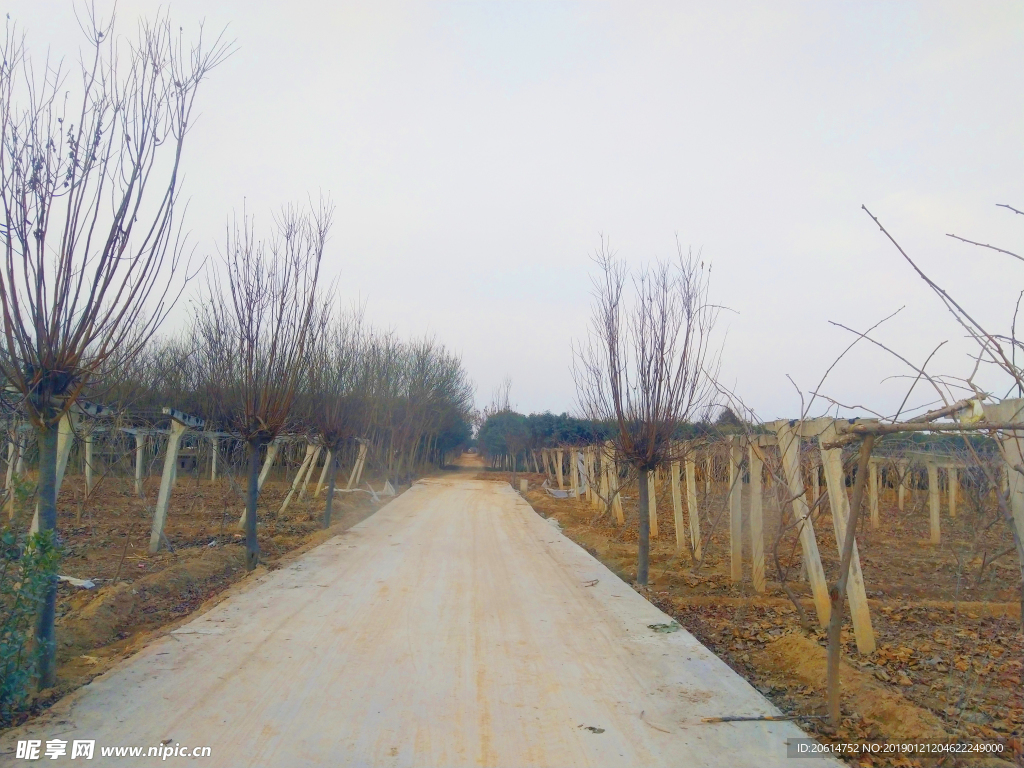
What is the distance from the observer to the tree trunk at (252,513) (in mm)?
10758

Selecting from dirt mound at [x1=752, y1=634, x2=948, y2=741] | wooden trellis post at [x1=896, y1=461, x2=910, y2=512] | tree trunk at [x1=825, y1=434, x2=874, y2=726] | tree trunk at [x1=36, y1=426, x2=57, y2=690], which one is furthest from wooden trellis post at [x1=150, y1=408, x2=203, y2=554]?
wooden trellis post at [x1=896, y1=461, x2=910, y2=512]

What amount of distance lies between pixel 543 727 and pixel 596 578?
5.90 metres

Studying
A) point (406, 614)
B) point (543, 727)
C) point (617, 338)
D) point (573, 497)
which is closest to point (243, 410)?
point (406, 614)

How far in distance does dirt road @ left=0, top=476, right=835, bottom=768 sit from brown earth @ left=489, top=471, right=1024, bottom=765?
602 millimetres

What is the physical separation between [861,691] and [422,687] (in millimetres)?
3391

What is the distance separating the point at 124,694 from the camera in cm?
489

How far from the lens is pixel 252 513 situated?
10.9m

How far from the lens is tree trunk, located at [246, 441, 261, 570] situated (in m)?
10.8

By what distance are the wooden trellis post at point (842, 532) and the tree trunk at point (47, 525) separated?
6.55 metres

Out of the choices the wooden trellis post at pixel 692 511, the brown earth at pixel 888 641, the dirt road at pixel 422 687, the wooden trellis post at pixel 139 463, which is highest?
the wooden trellis post at pixel 139 463

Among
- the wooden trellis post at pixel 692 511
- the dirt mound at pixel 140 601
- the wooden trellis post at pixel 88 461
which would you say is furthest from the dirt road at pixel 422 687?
the wooden trellis post at pixel 692 511

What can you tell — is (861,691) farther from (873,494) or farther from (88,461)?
(873,494)

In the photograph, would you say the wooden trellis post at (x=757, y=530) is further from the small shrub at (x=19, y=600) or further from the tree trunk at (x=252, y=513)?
the small shrub at (x=19, y=600)

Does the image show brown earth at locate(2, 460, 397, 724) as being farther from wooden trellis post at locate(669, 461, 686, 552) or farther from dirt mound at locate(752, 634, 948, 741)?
wooden trellis post at locate(669, 461, 686, 552)
